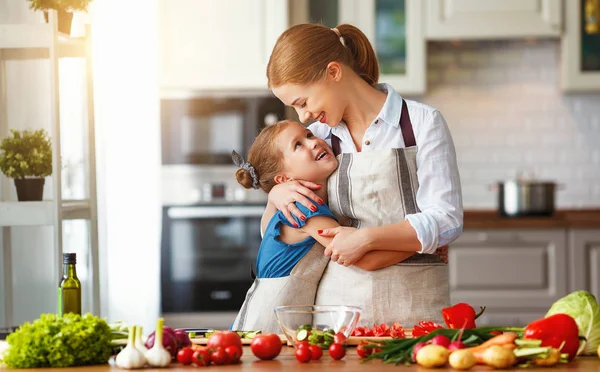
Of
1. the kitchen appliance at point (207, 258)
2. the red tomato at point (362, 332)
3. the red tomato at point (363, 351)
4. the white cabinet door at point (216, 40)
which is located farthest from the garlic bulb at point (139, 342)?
the white cabinet door at point (216, 40)

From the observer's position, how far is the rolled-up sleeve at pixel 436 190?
1.93 meters

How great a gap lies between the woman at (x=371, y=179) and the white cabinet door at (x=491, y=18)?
Answer: 8.04 ft

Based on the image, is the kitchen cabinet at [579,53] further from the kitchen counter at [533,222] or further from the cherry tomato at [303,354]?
the cherry tomato at [303,354]

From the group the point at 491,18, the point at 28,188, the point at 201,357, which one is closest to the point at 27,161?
the point at 28,188

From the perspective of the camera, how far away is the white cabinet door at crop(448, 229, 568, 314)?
420 centimetres

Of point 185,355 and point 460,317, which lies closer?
point 185,355

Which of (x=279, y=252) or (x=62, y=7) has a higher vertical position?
(x=62, y=7)

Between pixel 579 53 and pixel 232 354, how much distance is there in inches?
142

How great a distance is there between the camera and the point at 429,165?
1.98m

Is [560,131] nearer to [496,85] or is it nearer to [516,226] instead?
[496,85]

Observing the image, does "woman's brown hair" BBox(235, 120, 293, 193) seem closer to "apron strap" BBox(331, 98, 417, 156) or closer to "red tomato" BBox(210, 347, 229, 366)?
"apron strap" BBox(331, 98, 417, 156)

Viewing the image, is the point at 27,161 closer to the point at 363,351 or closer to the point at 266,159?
the point at 266,159

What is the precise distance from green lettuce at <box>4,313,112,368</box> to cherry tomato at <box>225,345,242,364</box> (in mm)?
221

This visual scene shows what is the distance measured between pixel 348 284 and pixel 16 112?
5.01 feet
